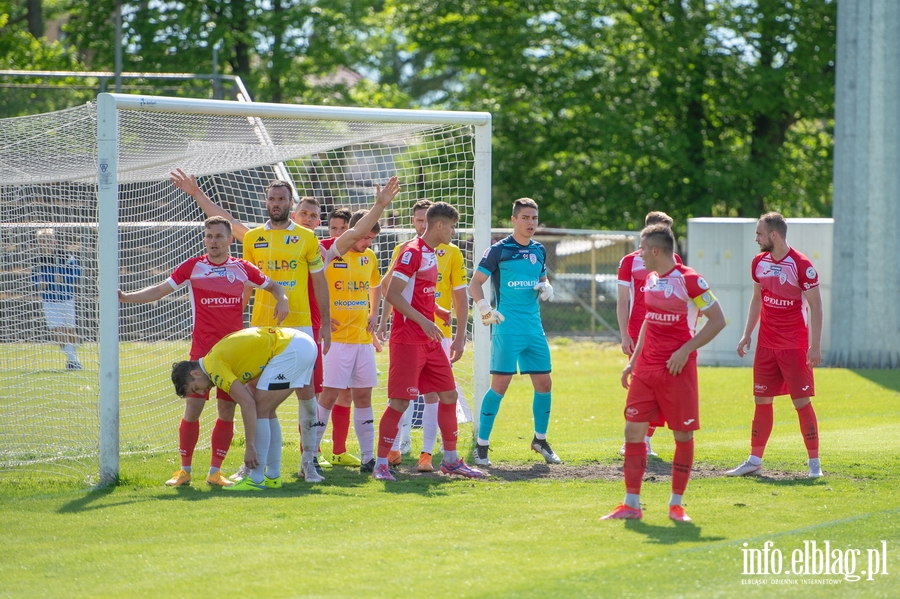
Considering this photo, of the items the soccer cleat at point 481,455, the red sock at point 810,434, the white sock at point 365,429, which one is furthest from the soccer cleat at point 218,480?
the red sock at point 810,434

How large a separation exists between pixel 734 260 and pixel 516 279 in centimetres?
1155

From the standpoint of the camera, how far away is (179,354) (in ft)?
37.9

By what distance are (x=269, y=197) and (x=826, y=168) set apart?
2523 cm

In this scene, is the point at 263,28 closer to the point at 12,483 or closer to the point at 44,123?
the point at 44,123

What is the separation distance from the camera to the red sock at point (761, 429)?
8.01m

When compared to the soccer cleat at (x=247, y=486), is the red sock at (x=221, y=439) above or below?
above

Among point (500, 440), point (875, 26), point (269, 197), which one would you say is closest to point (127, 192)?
point (269, 197)

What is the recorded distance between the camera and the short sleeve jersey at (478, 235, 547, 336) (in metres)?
8.66

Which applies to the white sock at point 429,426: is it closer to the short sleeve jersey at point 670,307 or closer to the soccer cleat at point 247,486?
the soccer cleat at point 247,486

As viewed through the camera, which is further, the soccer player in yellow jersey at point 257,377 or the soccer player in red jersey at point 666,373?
the soccer player in yellow jersey at point 257,377

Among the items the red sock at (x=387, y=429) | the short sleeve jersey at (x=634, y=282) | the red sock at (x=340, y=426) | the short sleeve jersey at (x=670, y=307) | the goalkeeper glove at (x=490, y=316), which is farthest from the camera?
the short sleeve jersey at (x=634, y=282)

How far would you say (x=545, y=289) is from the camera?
8.38m

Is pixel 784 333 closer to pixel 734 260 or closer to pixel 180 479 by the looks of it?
pixel 180 479

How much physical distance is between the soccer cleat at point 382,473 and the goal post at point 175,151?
1955mm
